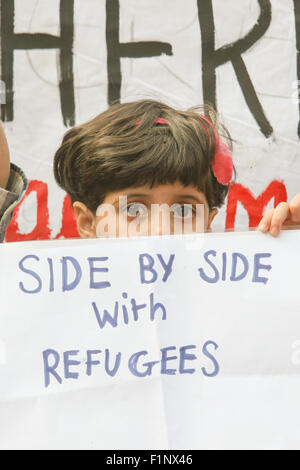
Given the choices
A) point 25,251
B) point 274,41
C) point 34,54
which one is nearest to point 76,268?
point 25,251

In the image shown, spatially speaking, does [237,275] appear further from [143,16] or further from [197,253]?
[143,16]

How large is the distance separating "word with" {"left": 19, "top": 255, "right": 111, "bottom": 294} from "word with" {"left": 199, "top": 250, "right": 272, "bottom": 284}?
0.44 feet

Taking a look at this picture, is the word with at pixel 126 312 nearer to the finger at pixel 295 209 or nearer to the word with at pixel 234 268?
the word with at pixel 234 268

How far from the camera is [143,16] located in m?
1.14

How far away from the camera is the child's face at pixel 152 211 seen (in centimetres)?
82

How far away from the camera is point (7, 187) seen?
2.76ft

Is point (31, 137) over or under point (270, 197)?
over

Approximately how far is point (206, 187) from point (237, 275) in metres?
0.26

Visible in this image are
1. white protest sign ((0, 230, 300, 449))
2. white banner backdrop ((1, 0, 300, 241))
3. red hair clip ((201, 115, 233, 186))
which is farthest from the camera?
white banner backdrop ((1, 0, 300, 241))

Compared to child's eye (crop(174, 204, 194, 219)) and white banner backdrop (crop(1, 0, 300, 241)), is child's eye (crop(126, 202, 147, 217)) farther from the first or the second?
white banner backdrop (crop(1, 0, 300, 241))

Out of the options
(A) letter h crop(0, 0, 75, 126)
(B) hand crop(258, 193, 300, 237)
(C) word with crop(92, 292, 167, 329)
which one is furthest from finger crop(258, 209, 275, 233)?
(A) letter h crop(0, 0, 75, 126)

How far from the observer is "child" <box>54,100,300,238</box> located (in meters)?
0.84

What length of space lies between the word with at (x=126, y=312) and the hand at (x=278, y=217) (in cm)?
17

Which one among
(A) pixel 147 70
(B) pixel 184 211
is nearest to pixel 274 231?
(B) pixel 184 211
